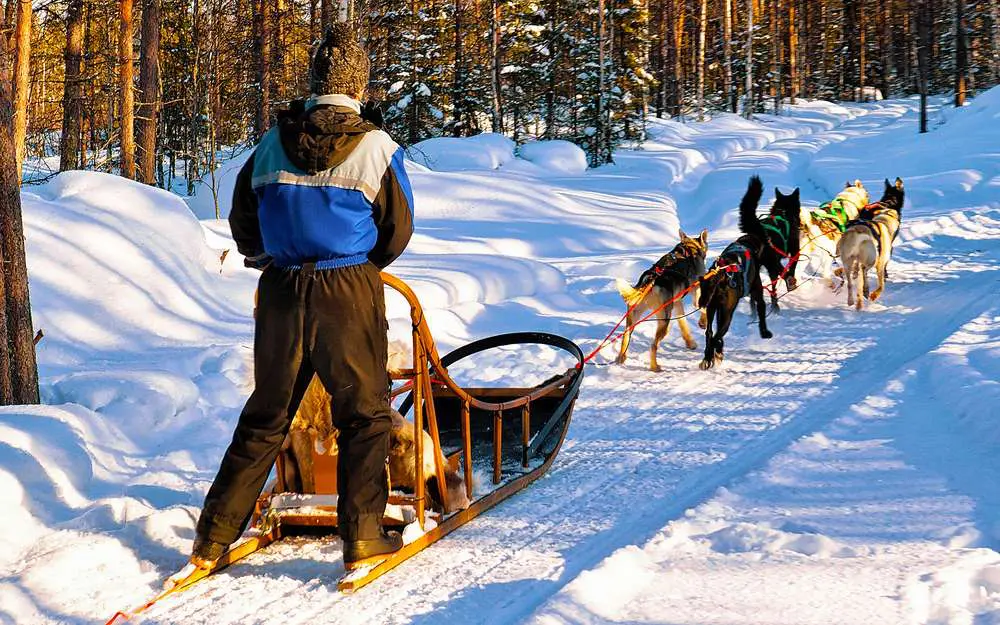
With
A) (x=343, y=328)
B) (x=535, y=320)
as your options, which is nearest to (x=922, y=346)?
(x=535, y=320)

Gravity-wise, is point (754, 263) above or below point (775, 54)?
below

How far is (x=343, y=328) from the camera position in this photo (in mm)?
3191

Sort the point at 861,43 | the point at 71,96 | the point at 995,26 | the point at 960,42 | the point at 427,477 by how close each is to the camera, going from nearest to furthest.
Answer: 1. the point at 427,477
2. the point at 71,96
3. the point at 960,42
4. the point at 995,26
5. the point at 861,43

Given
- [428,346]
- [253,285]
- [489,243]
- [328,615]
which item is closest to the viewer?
[328,615]

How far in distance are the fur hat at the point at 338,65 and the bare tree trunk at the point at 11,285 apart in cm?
285

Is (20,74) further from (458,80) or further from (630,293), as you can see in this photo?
(458,80)

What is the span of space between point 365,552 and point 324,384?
0.64 metres

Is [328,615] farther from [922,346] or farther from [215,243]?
[215,243]

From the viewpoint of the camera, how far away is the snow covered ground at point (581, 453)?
316 centimetres

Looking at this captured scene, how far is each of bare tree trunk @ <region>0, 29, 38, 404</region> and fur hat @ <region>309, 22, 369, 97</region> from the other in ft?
9.34

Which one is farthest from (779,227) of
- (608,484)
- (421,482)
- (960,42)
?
(960,42)

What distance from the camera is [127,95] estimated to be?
16.0 m

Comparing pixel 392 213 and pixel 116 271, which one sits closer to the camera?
pixel 392 213

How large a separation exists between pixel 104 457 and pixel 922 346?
628 cm
